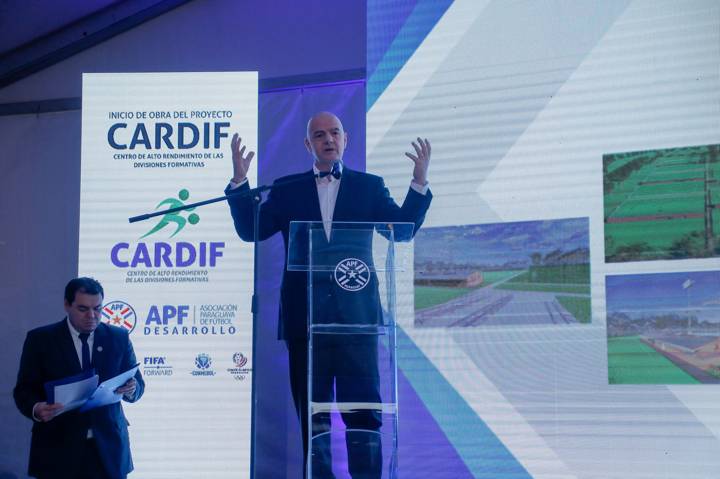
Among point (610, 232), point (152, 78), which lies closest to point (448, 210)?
point (610, 232)

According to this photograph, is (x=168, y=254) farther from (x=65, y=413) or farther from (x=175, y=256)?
(x=65, y=413)

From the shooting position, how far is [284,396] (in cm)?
565

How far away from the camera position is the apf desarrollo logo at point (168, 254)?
18.0 ft

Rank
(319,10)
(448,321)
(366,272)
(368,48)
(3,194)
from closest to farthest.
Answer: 1. (366,272)
2. (448,321)
3. (368,48)
4. (319,10)
5. (3,194)

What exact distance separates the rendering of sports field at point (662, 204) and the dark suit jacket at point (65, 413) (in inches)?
102

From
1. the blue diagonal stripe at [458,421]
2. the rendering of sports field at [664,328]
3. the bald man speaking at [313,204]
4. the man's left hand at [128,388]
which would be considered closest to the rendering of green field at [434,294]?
the blue diagonal stripe at [458,421]

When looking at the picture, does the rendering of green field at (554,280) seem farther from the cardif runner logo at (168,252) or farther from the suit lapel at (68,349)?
the suit lapel at (68,349)

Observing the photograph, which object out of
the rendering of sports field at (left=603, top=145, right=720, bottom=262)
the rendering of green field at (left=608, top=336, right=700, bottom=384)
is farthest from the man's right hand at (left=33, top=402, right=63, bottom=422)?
the rendering of sports field at (left=603, top=145, right=720, bottom=262)

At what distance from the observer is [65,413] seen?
14.4 feet

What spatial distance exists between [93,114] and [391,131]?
6.56ft

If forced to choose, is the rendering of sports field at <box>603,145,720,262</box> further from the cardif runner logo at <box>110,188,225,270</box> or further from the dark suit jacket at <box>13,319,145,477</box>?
the dark suit jacket at <box>13,319,145,477</box>

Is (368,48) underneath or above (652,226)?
above

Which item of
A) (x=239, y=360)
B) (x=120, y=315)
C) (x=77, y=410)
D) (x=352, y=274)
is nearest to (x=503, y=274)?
(x=352, y=274)

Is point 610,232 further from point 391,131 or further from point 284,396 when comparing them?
point 284,396
